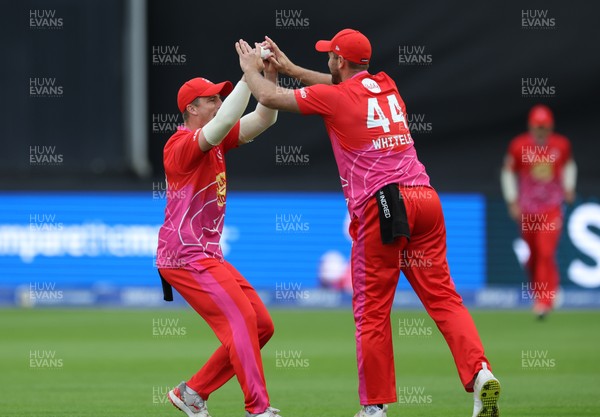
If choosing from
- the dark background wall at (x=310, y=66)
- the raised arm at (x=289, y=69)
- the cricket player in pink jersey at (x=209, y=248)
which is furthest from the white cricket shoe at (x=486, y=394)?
the dark background wall at (x=310, y=66)

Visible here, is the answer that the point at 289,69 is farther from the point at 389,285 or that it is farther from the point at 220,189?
the point at 389,285

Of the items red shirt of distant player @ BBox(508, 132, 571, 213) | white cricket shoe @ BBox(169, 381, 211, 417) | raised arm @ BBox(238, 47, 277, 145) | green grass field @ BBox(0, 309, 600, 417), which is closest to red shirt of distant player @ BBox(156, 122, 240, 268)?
raised arm @ BBox(238, 47, 277, 145)

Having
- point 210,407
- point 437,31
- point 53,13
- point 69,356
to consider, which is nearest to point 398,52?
point 437,31

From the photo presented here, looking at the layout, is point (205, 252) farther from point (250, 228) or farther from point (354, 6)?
point (354, 6)

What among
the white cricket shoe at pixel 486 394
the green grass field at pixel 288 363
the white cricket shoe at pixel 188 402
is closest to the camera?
the white cricket shoe at pixel 486 394

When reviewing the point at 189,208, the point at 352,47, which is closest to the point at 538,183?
the point at 352,47

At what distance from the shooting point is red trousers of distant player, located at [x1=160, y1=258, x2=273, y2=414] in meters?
7.97

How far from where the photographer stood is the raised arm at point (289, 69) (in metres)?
8.63

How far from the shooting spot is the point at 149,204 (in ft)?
57.5

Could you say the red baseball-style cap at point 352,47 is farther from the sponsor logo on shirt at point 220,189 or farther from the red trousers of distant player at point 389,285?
the sponsor logo on shirt at point 220,189

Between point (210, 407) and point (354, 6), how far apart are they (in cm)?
1076

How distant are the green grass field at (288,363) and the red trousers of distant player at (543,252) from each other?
36 cm

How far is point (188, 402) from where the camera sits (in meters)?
8.49

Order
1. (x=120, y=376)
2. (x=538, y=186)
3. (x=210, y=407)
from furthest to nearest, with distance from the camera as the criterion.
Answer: (x=538, y=186) < (x=120, y=376) < (x=210, y=407)
